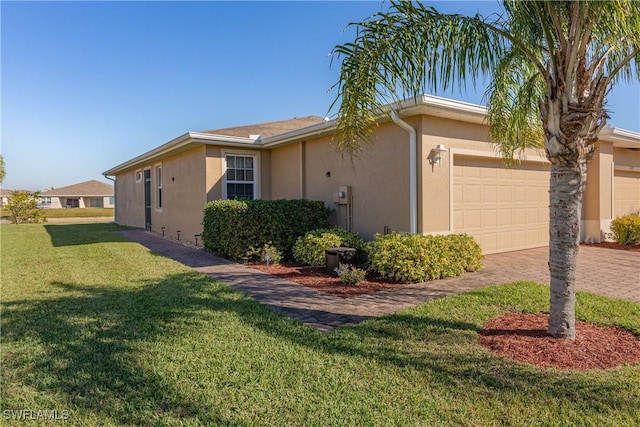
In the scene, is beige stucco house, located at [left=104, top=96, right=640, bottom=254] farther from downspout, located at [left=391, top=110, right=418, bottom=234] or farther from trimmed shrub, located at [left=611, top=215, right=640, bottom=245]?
trimmed shrub, located at [left=611, top=215, right=640, bottom=245]

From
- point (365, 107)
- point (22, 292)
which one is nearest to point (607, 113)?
point (365, 107)

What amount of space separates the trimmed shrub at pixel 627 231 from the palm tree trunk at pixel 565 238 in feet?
30.7

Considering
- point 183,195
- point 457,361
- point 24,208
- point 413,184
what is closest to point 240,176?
point 183,195

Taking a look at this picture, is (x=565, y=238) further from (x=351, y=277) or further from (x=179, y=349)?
(x=179, y=349)

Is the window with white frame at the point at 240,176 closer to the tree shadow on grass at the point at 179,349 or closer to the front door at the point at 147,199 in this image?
the tree shadow on grass at the point at 179,349

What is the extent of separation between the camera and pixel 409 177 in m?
7.96

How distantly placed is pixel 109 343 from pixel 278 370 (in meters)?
1.96

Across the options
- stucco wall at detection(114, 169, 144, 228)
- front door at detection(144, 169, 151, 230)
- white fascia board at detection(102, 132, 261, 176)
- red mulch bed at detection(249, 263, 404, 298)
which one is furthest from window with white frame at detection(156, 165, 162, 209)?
red mulch bed at detection(249, 263, 404, 298)

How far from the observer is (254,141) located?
475 inches

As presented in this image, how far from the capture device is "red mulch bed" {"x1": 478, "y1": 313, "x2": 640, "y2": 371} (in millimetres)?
3457

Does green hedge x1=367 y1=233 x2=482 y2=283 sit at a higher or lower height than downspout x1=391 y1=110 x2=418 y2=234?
lower

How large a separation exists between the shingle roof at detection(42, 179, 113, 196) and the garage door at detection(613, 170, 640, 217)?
6033 centimetres

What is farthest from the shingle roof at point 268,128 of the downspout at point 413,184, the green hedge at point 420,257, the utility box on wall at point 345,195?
the green hedge at point 420,257

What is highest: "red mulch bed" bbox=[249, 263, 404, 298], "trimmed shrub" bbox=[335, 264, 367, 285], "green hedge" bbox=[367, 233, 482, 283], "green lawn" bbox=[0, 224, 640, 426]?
"green hedge" bbox=[367, 233, 482, 283]
